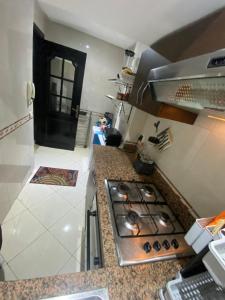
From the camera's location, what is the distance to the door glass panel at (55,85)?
9.31 ft

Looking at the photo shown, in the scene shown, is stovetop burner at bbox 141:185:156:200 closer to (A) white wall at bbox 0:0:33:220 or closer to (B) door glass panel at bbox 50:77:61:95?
(A) white wall at bbox 0:0:33:220

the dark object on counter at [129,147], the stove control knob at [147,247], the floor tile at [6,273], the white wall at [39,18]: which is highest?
the white wall at [39,18]

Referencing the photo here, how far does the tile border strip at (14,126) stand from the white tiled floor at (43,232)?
3.02 ft

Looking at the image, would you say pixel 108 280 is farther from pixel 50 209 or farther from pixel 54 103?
pixel 54 103

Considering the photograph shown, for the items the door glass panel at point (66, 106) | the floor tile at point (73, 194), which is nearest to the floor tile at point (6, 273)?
the floor tile at point (73, 194)

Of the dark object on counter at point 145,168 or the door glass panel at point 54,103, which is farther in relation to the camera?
the door glass panel at point 54,103

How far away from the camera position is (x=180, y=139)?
1192mm

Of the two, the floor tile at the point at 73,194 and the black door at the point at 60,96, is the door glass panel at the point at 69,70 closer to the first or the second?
the black door at the point at 60,96

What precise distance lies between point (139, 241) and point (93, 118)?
9.74 ft

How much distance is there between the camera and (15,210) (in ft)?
5.63

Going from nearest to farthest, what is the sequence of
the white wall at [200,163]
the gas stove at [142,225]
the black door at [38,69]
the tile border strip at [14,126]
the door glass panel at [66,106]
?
the gas stove at [142,225]
the white wall at [200,163]
the tile border strip at [14,126]
the black door at [38,69]
the door glass panel at [66,106]

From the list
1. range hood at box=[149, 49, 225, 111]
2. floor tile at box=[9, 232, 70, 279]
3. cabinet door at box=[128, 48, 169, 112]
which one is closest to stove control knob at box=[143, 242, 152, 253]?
range hood at box=[149, 49, 225, 111]

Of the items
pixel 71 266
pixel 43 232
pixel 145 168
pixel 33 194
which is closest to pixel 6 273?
pixel 43 232

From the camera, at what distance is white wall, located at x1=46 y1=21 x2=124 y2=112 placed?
2676 millimetres
